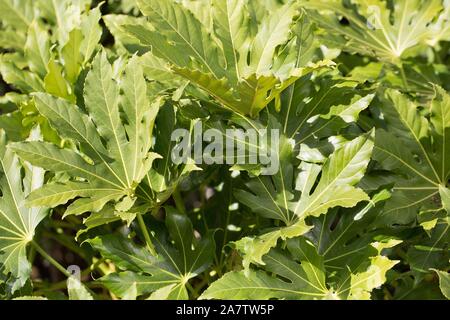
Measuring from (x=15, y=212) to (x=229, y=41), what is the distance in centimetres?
56

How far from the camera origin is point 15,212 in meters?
1.34

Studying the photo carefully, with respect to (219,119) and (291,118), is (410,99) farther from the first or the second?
(219,119)

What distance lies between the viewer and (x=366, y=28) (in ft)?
5.32

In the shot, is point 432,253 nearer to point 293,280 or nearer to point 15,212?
point 293,280

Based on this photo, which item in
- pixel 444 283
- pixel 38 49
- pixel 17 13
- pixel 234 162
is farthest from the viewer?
pixel 17 13

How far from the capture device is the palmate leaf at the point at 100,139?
1.23 meters

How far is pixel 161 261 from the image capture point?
1.30 meters

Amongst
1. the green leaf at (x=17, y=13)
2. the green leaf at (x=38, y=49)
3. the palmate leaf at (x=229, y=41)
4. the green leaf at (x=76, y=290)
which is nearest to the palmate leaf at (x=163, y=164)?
the palmate leaf at (x=229, y=41)

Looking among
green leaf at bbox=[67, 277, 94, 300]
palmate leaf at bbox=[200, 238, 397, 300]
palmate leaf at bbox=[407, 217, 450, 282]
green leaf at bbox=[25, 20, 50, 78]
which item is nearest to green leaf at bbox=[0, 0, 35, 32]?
green leaf at bbox=[25, 20, 50, 78]

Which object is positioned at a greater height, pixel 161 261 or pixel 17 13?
pixel 17 13

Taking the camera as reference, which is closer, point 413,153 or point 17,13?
point 413,153

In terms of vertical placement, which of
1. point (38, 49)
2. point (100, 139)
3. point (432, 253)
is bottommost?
point (432, 253)

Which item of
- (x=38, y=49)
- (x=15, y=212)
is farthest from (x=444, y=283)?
(x=38, y=49)

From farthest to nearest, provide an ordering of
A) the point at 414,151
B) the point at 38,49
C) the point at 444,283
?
the point at 38,49, the point at 414,151, the point at 444,283
